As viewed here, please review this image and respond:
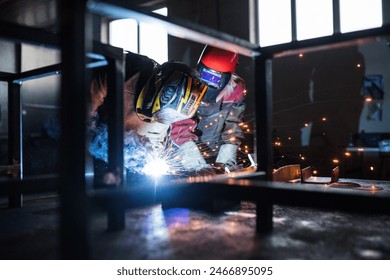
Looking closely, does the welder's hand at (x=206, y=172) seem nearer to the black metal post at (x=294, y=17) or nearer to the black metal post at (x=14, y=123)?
the black metal post at (x=14, y=123)

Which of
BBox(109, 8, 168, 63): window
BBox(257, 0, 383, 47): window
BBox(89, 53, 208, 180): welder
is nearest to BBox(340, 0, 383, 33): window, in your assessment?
BBox(257, 0, 383, 47): window

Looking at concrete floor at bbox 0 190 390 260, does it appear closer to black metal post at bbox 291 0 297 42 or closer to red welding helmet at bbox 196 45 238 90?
red welding helmet at bbox 196 45 238 90

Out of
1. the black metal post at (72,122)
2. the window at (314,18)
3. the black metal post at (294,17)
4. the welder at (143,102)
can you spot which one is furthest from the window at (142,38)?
the black metal post at (72,122)

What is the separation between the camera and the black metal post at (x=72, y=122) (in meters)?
1.31

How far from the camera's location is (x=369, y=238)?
6.94ft

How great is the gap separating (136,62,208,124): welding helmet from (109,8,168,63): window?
5.68 metres

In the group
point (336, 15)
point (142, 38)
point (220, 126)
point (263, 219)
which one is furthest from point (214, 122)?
point (142, 38)

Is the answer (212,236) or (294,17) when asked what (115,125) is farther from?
(294,17)

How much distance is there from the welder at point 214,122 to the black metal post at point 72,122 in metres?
2.78

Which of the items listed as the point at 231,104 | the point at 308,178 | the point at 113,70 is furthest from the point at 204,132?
the point at 113,70

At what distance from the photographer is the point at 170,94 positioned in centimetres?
402

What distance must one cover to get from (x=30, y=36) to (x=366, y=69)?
670 centimetres

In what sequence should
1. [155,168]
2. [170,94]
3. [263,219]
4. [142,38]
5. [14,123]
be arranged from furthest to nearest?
[142,38] → [155,168] → [170,94] → [14,123] → [263,219]

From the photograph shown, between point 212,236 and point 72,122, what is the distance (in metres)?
1.26
